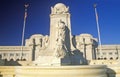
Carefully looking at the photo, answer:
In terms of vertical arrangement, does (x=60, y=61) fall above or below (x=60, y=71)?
above

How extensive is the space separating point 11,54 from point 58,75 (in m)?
62.9

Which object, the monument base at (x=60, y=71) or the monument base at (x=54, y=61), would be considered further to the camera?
the monument base at (x=54, y=61)

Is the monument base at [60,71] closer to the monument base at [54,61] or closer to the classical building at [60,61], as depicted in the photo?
the classical building at [60,61]

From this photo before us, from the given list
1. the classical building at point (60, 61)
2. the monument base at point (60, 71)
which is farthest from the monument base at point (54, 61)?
the monument base at point (60, 71)

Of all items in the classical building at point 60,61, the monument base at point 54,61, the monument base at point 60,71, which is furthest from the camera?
the monument base at point 54,61

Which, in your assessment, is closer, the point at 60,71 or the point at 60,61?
the point at 60,71

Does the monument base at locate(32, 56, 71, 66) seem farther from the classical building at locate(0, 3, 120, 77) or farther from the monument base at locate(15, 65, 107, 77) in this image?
the monument base at locate(15, 65, 107, 77)

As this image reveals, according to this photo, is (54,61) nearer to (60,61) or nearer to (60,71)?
(60,61)

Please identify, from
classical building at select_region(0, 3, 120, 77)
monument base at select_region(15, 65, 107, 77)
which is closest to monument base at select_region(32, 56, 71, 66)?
classical building at select_region(0, 3, 120, 77)

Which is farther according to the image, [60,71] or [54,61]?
[54,61]

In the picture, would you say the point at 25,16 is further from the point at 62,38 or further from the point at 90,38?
the point at 90,38

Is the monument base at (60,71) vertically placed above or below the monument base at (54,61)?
below

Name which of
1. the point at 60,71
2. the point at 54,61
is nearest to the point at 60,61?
the point at 54,61

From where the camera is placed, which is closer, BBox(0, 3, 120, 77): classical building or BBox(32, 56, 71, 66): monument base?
BBox(0, 3, 120, 77): classical building
